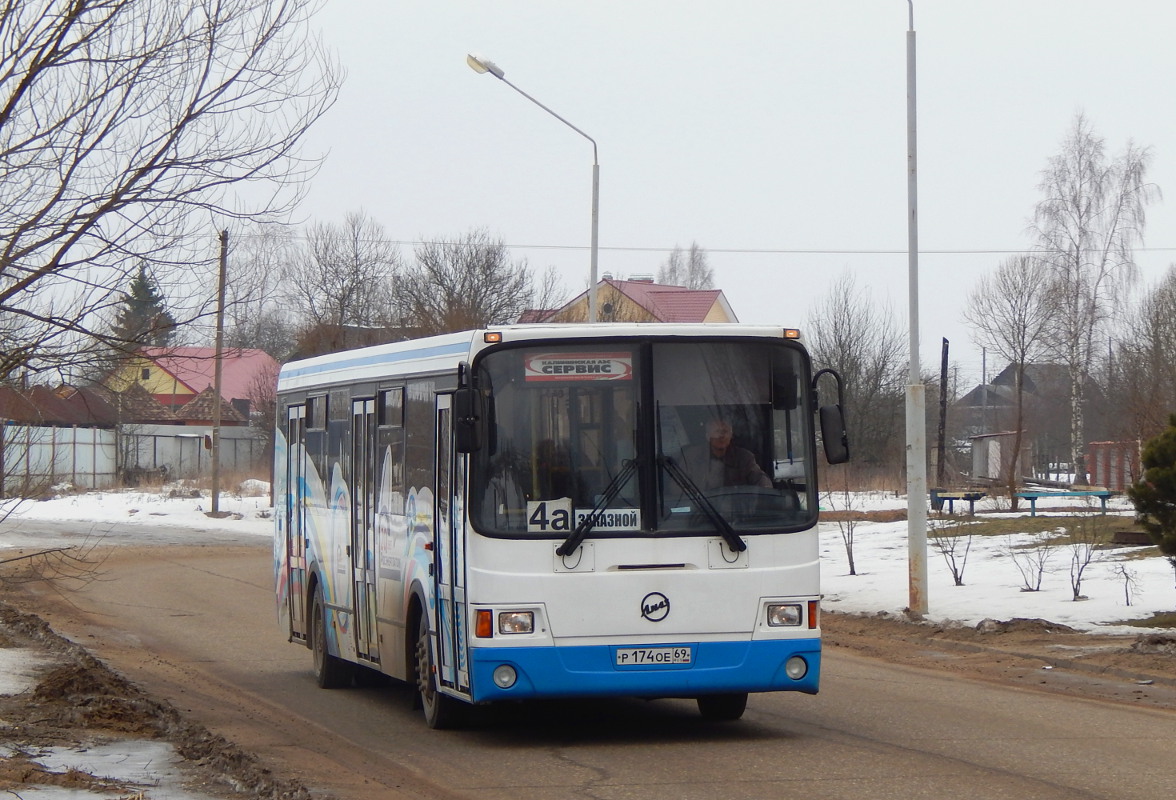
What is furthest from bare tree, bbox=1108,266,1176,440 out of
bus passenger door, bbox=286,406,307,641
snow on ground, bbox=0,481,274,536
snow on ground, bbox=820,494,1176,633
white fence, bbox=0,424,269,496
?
white fence, bbox=0,424,269,496

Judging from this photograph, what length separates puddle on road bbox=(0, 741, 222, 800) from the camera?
7.72 meters

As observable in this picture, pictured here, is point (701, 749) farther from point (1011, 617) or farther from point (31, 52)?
point (1011, 617)

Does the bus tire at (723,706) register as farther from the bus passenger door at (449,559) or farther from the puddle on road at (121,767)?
the puddle on road at (121,767)

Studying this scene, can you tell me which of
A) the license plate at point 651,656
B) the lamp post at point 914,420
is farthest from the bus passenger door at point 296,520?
the lamp post at point 914,420

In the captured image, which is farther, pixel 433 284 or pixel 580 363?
pixel 433 284

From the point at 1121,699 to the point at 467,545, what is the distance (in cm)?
574

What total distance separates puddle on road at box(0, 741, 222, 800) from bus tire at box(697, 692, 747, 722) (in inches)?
142

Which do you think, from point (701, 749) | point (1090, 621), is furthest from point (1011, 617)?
point (701, 749)

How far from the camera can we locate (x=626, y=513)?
988 centimetres

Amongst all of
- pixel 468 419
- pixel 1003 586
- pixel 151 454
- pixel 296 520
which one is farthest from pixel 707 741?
pixel 151 454

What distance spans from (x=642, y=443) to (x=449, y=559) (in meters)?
1.44

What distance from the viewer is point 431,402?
1086 centimetres

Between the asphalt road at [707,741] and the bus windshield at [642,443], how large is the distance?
1404mm

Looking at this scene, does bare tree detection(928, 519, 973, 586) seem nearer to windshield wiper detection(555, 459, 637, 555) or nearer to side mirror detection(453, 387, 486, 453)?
windshield wiper detection(555, 459, 637, 555)
